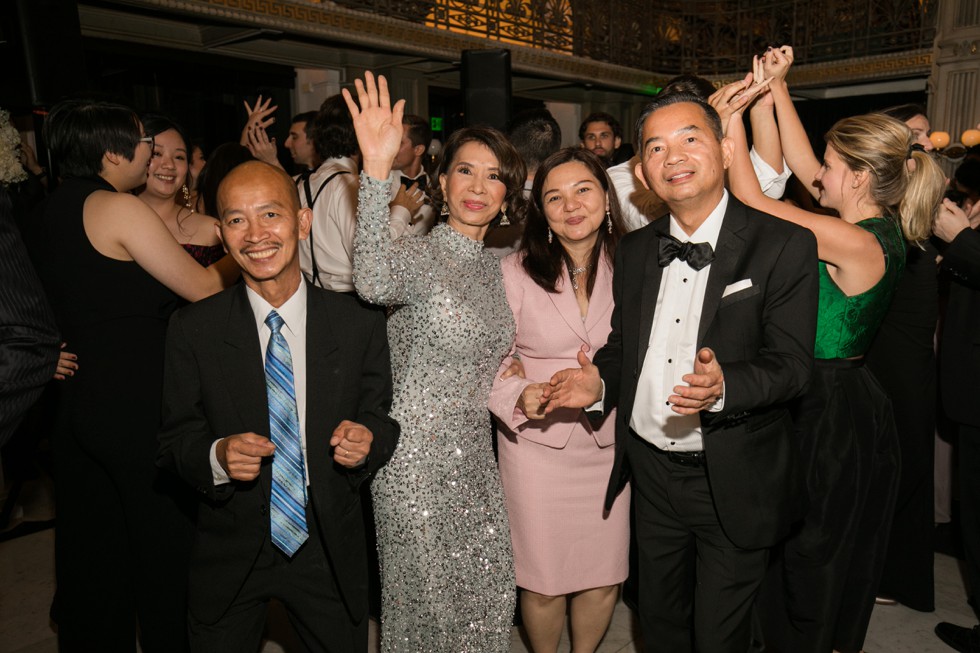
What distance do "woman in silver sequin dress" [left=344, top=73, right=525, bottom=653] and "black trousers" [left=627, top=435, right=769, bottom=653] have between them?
1.43 feet

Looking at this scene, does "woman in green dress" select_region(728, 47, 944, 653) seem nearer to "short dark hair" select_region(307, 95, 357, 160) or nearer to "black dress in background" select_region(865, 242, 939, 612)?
"black dress in background" select_region(865, 242, 939, 612)

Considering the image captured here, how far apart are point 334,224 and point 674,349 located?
6.15 ft

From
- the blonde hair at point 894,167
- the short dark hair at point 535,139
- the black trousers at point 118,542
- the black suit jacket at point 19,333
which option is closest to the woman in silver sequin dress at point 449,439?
the black trousers at point 118,542

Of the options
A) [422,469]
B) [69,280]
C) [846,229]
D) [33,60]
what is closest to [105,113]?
[69,280]

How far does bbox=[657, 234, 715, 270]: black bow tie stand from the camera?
185 cm

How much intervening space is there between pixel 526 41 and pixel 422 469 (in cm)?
906

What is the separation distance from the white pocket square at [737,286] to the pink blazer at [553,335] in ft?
1.98

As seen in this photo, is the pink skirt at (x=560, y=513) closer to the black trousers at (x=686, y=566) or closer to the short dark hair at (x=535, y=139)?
the black trousers at (x=686, y=566)

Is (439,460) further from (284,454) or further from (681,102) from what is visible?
(681,102)

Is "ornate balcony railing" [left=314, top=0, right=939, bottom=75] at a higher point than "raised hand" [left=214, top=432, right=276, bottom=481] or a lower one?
higher

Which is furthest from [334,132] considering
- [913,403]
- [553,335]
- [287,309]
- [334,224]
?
[913,403]

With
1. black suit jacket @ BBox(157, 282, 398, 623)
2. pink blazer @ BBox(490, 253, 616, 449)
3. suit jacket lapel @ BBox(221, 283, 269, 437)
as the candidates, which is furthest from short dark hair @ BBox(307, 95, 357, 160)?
suit jacket lapel @ BBox(221, 283, 269, 437)

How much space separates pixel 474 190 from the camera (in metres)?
2.16

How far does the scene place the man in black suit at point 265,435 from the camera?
172cm
